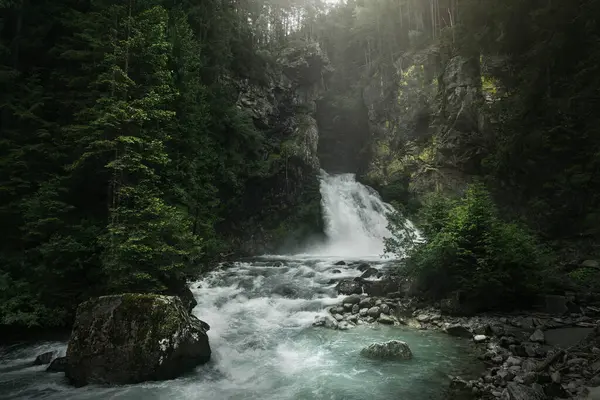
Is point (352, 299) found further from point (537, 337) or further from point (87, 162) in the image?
point (87, 162)

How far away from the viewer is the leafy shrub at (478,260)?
40.1 feet

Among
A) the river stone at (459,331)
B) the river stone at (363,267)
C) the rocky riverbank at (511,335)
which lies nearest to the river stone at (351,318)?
the rocky riverbank at (511,335)

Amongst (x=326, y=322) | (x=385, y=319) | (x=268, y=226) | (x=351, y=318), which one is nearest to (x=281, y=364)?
(x=326, y=322)

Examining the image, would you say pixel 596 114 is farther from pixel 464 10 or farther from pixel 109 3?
pixel 109 3

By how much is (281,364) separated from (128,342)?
3.72m

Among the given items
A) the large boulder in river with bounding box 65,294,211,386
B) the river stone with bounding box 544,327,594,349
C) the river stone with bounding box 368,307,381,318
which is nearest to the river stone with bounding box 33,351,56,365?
the large boulder in river with bounding box 65,294,211,386

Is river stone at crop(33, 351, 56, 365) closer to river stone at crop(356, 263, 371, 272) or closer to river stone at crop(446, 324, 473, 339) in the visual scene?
river stone at crop(446, 324, 473, 339)

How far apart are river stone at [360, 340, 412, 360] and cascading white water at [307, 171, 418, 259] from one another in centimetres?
1767

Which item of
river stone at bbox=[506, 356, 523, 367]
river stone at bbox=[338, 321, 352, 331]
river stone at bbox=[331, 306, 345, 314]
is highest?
river stone at bbox=[506, 356, 523, 367]

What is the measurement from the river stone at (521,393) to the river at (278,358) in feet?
4.03

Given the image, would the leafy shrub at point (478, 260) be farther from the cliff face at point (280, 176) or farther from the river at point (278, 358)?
the cliff face at point (280, 176)

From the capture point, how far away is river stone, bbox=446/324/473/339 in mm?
10496

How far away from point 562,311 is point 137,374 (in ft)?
43.4

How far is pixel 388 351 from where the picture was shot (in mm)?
9133
